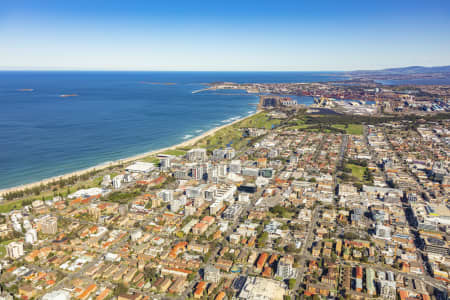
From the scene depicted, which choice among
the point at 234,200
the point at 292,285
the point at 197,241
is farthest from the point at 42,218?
the point at 292,285

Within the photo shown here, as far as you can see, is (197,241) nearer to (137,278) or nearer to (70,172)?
(137,278)

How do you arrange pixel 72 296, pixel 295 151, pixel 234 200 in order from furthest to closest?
pixel 295 151
pixel 234 200
pixel 72 296

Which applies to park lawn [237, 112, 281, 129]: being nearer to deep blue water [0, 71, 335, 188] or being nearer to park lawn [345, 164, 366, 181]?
deep blue water [0, 71, 335, 188]

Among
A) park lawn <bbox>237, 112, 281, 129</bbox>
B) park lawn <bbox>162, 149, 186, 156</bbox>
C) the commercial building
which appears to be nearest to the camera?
the commercial building

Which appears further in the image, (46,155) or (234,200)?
(46,155)

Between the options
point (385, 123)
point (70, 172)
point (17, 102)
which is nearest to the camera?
point (70, 172)

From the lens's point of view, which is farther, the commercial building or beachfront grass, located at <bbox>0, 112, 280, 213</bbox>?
Answer: beachfront grass, located at <bbox>0, 112, 280, 213</bbox>

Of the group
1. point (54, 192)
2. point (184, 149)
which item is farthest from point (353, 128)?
point (54, 192)

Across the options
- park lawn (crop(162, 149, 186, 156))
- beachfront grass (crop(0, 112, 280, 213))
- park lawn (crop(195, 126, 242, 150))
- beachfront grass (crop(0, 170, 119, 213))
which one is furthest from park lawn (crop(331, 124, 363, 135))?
beachfront grass (crop(0, 170, 119, 213))

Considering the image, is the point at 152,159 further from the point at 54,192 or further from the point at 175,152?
the point at 54,192
